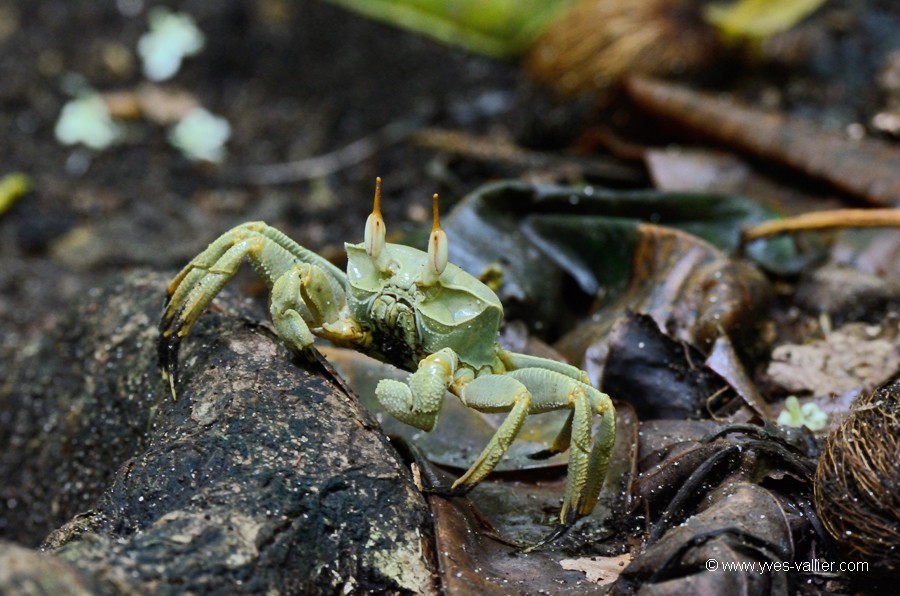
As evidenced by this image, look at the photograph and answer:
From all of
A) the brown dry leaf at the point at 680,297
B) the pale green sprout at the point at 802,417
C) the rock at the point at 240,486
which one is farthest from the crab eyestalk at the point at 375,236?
the pale green sprout at the point at 802,417

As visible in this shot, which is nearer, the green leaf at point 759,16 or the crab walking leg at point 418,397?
the crab walking leg at point 418,397

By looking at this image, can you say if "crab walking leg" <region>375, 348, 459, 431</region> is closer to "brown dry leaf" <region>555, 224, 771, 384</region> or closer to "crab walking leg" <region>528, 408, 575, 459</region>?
"crab walking leg" <region>528, 408, 575, 459</region>

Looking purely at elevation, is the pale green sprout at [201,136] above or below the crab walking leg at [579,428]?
below

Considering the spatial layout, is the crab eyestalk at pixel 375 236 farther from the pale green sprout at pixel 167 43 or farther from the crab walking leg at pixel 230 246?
the pale green sprout at pixel 167 43

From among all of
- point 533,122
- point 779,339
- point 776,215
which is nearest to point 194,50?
point 533,122

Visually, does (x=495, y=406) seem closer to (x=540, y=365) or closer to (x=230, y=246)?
(x=540, y=365)

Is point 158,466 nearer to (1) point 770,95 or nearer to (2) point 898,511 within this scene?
(2) point 898,511

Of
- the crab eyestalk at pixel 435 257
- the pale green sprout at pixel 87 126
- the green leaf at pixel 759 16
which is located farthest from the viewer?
the pale green sprout at pixel 87 126
